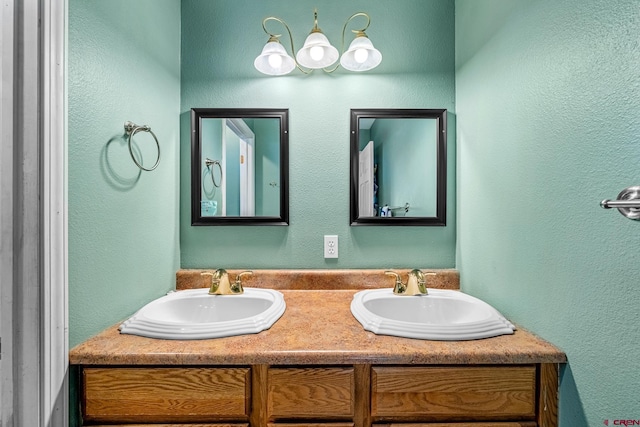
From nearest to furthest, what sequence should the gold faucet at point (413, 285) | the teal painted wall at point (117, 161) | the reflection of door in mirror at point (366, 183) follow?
1. the teal painted wall at point (117, 161)
2. the gold faucet at point (413, 285)
3. the reflection of door in mirror at point (366, 183)

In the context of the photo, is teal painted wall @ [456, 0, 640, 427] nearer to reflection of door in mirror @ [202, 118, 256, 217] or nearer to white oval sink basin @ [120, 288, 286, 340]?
white oval sink basin @ [120, 288, 286, 340]

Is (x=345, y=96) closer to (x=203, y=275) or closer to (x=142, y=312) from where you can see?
(x=203, y=275)

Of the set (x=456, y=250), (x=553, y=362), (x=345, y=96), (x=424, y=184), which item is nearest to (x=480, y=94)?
(x=424, y=184)

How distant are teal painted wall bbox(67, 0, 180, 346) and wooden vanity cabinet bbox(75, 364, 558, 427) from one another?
236mm

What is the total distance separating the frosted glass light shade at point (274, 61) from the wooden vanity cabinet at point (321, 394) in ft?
4.00

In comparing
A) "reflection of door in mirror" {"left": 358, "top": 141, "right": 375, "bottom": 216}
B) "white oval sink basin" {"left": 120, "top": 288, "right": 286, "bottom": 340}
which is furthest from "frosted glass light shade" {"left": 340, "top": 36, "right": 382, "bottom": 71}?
"white oval sink basin" {"left": 120, "top": 288, "right": 286, "bottom": 340}

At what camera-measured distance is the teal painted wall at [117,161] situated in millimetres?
853

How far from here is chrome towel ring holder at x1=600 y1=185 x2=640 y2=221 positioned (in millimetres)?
538

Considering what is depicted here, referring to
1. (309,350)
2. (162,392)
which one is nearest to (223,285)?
(162,392)

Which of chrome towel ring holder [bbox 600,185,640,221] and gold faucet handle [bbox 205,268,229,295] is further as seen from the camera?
gold faucet handle [bbox 205,268,229,295]

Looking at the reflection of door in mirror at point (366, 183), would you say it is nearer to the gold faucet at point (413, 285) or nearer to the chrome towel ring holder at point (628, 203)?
the gold faucet at point (413, 285)

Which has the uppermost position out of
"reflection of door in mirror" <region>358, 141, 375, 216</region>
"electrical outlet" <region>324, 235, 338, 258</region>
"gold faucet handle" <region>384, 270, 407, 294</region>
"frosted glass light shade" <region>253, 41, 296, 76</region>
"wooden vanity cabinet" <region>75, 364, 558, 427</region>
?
"frosted glass light shade" <region>253, 41, 296, 76</region>

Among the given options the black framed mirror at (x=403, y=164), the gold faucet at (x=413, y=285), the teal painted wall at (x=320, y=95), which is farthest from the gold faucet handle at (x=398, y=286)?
the black framed mirror at (x=403, y=164)

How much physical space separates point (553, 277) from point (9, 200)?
1.49 m
